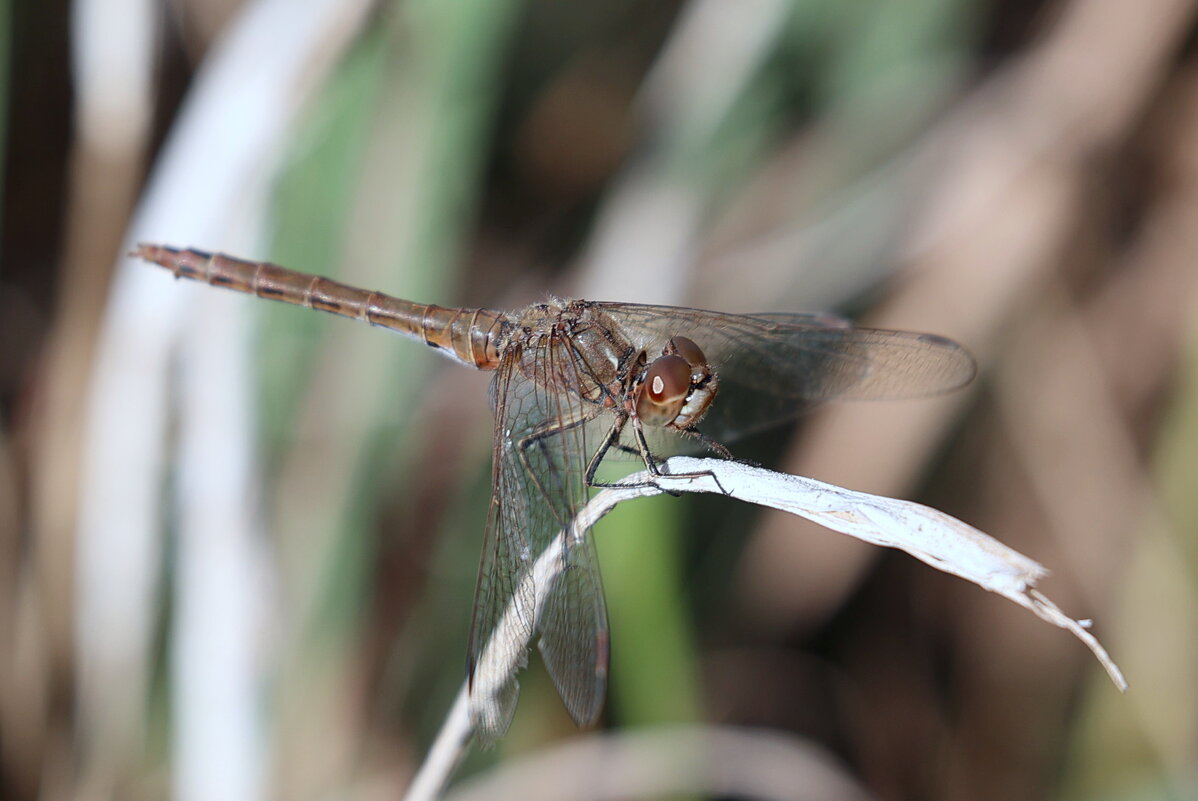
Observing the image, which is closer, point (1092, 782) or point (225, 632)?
point (225, 632)

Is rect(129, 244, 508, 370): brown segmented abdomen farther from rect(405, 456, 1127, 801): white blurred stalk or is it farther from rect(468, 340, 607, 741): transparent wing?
rect(405, 456, 1127, 801): white blurred stalk

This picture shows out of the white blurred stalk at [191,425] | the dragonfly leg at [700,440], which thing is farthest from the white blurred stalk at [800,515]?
the white blurred stalk at [191,425]

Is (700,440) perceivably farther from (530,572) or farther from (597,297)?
(597,297)

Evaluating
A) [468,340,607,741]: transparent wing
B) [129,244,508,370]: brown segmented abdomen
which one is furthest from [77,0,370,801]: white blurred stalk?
[468,340,607,741]: transparent wing

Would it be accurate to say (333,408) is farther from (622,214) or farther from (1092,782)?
(1092,782)

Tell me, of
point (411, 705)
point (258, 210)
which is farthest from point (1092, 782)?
point (258, 210)

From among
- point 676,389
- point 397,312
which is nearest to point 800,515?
point 676,389
